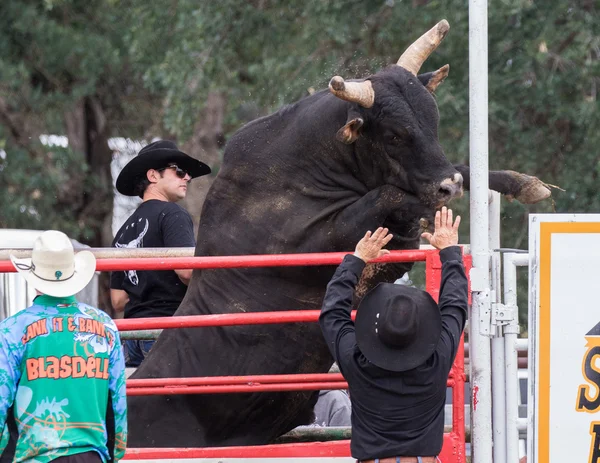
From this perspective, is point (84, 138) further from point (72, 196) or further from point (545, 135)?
point (545, 135)

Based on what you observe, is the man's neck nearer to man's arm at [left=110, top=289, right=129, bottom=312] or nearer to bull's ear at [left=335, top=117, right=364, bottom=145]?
man's arm at [left=110, top=289, right=129, bottom=312]

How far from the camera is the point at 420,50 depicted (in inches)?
199

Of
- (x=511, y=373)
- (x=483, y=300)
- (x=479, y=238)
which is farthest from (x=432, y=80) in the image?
(x=511, y=373)

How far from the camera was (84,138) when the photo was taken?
18750 millimetres

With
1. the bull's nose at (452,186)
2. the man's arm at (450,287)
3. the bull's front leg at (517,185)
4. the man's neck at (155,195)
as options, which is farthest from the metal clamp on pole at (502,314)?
the man's neck at (155,195)

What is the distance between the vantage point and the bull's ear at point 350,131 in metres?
4.61

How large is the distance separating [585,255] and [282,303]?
1480 mm

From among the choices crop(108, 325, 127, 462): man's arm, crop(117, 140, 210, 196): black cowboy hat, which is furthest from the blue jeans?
crop(108, 325, 127, 462): man's arm

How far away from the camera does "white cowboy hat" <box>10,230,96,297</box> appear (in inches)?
156

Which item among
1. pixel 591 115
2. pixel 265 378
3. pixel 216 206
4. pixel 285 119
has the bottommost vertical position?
pixel 265 378

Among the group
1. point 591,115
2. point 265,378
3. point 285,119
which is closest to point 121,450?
point 265,378

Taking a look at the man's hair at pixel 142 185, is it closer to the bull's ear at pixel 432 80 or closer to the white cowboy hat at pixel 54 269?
the bull's ear at pixel 432 80

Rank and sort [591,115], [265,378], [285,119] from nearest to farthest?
[265,378] → [285,119] → [591,115]

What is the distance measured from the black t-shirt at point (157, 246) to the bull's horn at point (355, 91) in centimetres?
153
